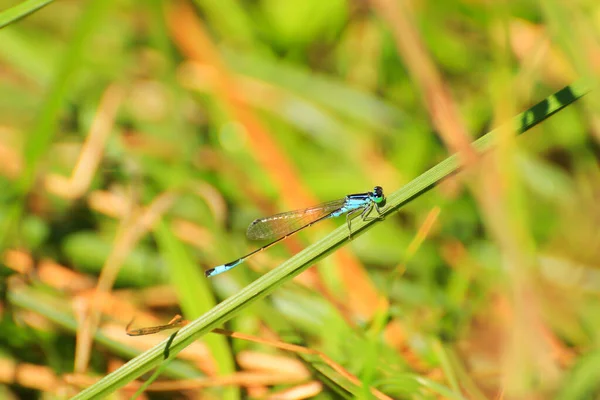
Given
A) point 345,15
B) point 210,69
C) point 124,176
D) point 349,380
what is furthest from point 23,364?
point 345,15

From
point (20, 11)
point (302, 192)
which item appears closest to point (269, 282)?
point (20, 11)

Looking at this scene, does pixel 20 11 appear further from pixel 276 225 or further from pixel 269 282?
pixel 276 225

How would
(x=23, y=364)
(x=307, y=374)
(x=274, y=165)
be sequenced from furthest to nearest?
1. (x=274, y=165)
2. (x=23, y=364)
3. (x=307, y=374)

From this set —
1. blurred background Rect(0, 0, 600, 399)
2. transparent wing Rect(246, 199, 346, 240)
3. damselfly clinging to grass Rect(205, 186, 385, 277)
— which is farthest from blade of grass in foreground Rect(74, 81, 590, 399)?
transparent wing Rect(246, 199, 346, 240)

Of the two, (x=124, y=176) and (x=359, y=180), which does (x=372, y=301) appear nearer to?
(x=359, y=180)

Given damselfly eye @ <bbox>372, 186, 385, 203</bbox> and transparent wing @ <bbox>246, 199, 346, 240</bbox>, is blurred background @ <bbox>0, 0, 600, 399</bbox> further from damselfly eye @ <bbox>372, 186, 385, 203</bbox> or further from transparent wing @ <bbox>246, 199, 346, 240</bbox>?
damselfly eye @ <bbox>372, 186, 385, 203</bbox>

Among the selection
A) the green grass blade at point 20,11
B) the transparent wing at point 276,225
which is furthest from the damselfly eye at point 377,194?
the green grass blade at point 20,11
